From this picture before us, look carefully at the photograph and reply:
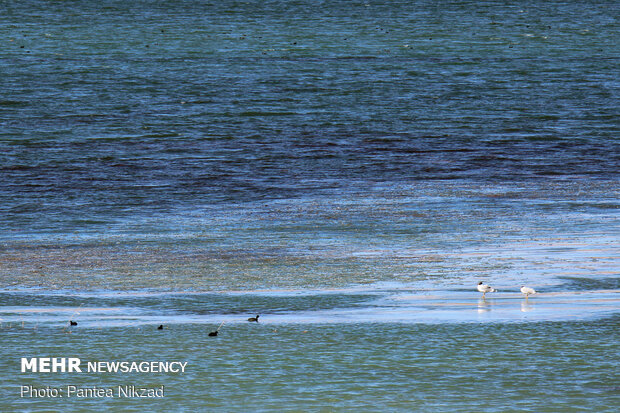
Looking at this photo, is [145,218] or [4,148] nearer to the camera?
[145,218]

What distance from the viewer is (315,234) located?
628 inches

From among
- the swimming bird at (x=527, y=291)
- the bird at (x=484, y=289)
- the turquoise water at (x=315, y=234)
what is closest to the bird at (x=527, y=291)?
the swimming bird at (x=527, y=291)

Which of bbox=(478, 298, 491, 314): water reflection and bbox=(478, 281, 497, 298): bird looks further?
bbox=(478, 281, 497, 298): bird

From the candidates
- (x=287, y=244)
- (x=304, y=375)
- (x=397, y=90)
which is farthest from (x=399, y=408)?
(x=397, y=90)

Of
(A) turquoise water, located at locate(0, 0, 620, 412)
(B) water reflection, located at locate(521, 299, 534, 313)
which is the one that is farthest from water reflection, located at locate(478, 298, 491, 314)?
(B) water reflection, located at locate(521, 299, 534, 313)

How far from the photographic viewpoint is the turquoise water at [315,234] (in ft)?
31.9

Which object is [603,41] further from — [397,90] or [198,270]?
[198,270]

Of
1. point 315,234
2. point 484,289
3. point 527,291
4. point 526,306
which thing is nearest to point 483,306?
point 484,289

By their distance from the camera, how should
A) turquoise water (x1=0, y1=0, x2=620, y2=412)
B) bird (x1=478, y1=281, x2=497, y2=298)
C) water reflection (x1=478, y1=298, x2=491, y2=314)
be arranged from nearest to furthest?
turquoise water (x1=0, y1=0, x2=620, y2=412) → water reflection (x1=478, y1=298, x2=491, y2=314) → bird (x1=478, y1=281, x2=497, y2=298)

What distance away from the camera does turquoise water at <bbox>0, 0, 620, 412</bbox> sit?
31.9 feet

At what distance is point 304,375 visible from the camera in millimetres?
9688

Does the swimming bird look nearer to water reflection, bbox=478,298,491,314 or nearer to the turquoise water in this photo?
the turquoise water

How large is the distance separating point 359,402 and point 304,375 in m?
0.80

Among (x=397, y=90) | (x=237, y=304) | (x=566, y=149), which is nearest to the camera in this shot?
(x=237, y=304)
